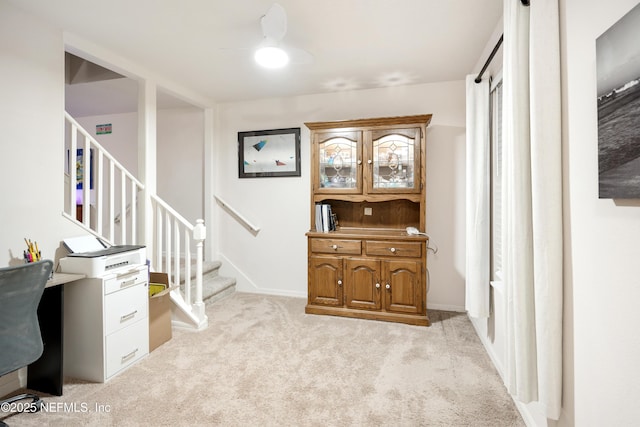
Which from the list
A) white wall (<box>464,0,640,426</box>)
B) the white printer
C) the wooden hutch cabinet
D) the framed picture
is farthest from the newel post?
white wall (<box>464,0,640,426</box>)

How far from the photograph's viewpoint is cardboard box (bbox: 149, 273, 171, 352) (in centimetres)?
258

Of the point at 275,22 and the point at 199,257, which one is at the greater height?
Answer: the point at 275,22

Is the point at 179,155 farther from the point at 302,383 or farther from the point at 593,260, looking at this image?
the point at 593,260

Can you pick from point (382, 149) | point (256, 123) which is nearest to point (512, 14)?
point (382, 149)

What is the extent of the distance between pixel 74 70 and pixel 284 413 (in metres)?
3.90

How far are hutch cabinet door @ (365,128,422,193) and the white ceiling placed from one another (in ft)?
2.06

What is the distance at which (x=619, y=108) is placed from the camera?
0.89 meters

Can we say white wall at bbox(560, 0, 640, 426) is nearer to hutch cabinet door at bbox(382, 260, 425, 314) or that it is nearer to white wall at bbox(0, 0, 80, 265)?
hutch cabinet door at bbox(382, 260, 425, 314)

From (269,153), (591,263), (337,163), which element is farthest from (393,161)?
(591,263)

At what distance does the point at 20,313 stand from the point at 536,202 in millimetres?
2486

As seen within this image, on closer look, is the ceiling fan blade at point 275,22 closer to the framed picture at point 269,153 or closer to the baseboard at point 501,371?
the framed picture at point 269,153

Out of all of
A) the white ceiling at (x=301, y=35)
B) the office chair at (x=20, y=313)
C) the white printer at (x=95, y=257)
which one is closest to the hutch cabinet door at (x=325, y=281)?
the white printer at (x=95, y=257)

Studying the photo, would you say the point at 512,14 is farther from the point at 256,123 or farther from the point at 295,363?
the point at 256,123

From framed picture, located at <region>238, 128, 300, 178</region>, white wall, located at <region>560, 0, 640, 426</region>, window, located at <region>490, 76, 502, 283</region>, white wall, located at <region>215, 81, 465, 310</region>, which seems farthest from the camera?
framed picture, located at <region>238, 128, 300, 178</region>
